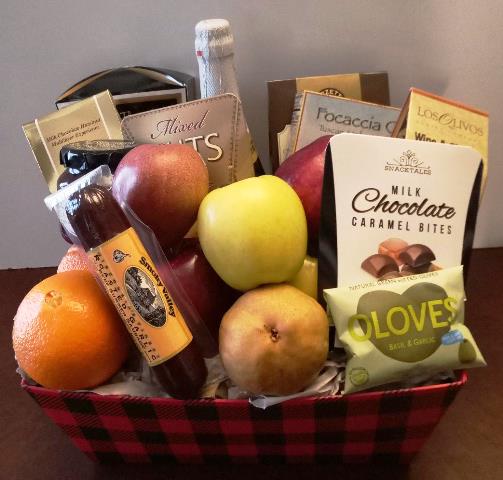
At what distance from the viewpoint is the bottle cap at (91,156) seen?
66 centimetres

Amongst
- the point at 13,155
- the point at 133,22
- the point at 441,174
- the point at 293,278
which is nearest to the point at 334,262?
the point at 293,278

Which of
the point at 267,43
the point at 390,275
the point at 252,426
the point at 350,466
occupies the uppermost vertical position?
the point at 267,43

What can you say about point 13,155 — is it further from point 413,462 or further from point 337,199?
point 413,462

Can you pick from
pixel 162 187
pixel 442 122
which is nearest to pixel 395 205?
pixel 442 122

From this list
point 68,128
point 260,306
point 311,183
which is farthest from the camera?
point 68,128

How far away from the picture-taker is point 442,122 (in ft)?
2.25

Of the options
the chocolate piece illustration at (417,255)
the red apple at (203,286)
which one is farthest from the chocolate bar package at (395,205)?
the red apple at (203,286)

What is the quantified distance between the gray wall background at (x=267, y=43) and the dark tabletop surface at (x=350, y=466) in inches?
15.3

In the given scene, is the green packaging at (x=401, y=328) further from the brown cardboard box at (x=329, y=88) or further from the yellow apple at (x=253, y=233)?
the brown cardboard box at (x=329, y=88)

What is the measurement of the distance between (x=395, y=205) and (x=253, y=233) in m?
0.17

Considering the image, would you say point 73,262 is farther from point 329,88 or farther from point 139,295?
point 329,88

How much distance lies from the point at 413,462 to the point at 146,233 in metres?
0.41

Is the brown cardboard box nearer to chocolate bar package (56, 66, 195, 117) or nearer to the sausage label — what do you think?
chocolate bar package (56, 66, 195, 117)

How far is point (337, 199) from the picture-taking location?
0.60m
